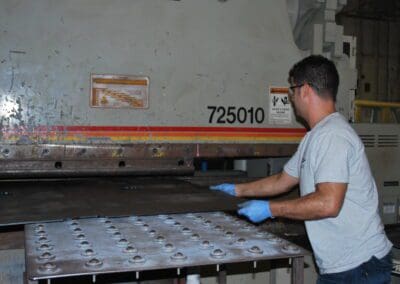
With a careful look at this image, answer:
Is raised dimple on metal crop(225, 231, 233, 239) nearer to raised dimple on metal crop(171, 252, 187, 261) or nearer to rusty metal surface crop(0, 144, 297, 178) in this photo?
raised dimple on metal crop(171, 252, 187, 261)

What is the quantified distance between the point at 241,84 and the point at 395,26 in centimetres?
1062

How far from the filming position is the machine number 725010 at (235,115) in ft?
8.54

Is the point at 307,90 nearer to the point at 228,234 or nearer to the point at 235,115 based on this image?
the point at 235,115

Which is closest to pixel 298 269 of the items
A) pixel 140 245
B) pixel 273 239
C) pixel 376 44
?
pixel 273 239

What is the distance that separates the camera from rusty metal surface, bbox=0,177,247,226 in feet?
5.90

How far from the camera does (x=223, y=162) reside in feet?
11.4

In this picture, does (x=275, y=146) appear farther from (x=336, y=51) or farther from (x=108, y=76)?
(x=108, y=76)

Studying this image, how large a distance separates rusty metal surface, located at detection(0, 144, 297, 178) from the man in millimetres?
644

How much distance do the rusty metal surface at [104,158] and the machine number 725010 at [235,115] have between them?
0.14 metres

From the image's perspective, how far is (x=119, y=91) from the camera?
2.42 metres

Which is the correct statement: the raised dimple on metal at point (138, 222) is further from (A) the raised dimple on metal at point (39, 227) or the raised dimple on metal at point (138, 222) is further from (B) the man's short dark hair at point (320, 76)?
(B) the man's short dark hair at point (320, 76)

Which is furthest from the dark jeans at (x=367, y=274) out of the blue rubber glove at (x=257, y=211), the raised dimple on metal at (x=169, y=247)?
the raised dimple on metal at (x=169, y=247)

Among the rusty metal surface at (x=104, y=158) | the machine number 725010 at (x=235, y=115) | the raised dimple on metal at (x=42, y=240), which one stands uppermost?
the machine number 725010 at (x=235, y=115)

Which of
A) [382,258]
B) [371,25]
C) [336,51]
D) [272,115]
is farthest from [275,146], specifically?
[371,25]
